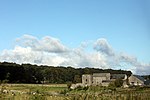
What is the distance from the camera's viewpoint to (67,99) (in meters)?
9.91

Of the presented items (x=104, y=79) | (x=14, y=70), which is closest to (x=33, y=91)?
(x=14, y=70)

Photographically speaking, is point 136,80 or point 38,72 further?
point 38,72

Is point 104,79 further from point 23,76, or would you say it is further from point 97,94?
point 97,94

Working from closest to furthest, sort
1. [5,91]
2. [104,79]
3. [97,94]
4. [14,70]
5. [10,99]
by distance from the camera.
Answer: [5,91], [10,99], [97,94], [14,70], [104,79]

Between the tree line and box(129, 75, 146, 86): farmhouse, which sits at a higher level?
the tree line

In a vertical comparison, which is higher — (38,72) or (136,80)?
(38,72)

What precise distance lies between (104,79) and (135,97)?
124 meters

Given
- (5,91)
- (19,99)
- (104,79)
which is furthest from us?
Answer: (104,79)

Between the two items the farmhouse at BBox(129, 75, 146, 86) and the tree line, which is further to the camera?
the farmhouse at BBox(129, 75, 146, 86)

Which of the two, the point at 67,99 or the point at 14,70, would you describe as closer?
the point at 67,99

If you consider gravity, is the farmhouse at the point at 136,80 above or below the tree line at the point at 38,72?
below

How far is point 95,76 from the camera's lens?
137 m

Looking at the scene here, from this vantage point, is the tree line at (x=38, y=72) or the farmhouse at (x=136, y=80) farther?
the farmhouse at (x=136, y=80)

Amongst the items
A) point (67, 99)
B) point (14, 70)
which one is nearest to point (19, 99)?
point (67, 99)
